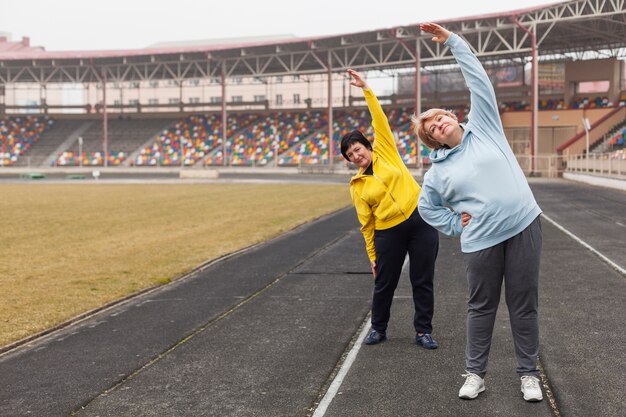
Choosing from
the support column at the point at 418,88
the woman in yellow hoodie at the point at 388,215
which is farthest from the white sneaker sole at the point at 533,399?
the support column at the point at 418,88

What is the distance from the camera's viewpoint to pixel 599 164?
31641 mm

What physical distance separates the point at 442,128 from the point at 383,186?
1.33 meters

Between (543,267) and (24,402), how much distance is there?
7391 mm

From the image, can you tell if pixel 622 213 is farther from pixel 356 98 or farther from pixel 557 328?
pixel 356 98

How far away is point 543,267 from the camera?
10.0 m

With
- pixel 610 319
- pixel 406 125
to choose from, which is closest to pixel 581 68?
pixel 406 125

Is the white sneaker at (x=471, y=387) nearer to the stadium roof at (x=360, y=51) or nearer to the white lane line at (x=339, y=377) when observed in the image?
the white lane line at (x=339, y=377)

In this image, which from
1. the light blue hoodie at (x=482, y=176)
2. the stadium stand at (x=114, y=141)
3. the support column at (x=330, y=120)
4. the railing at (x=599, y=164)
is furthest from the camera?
the stadium stand at (x=114, y=141)

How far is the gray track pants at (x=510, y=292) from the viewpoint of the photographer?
437 cm

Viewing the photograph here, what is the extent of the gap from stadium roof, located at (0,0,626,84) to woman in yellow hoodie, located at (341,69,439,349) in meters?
35.4

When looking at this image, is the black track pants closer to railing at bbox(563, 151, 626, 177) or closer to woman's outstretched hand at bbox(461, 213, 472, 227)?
woman's outstretched hand at bbox(461, 213, 472, 227)

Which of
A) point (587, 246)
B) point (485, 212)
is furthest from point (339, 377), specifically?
point (587, 246)

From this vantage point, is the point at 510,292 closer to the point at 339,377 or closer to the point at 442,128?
the point at 442,128

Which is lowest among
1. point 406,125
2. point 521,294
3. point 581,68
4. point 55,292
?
point 55,292
